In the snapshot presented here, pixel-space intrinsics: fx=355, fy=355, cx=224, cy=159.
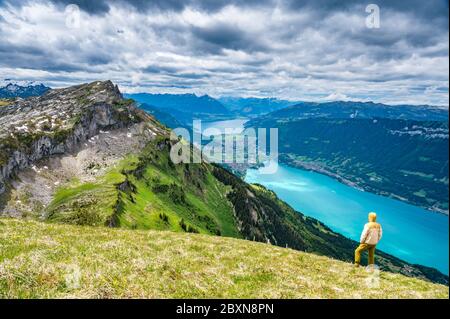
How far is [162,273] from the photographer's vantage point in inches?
677

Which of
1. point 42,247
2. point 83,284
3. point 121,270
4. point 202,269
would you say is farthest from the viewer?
point 42,247

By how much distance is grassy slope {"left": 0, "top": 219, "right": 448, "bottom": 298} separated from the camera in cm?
1445

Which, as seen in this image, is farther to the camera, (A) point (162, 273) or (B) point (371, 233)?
(B) point (371, 233)

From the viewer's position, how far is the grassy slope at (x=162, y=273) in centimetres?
1445

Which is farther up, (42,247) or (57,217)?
(42,247)

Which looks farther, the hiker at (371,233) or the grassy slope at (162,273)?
the hiker at (371,233)

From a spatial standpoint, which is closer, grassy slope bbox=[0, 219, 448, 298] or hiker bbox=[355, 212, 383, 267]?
grassy slope bbox=[0, 219, 448, 298]

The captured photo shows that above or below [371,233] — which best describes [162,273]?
below
